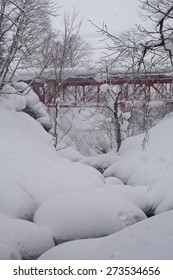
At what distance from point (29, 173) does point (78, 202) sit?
2.82 m

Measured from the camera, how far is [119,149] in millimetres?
19219

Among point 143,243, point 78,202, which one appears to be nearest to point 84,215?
Answer: point 78,202

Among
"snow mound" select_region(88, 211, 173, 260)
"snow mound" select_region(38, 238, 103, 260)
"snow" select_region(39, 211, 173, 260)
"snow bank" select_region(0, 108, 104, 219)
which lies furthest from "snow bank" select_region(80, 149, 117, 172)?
"snow mound" select_region(88, 211, 173, 260)

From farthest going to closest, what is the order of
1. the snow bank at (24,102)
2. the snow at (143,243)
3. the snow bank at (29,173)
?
the snow bank at (24,102) < the snow bank at (29,173) < the snow at (143,243)

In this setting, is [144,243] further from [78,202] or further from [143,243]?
[78,202]

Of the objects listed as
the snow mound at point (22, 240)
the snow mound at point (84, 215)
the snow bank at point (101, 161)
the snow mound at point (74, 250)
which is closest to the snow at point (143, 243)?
the snow mound at point (74, 250)

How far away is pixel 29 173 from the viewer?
1159 cm

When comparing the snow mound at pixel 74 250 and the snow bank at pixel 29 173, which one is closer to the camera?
the snow mound at pixel 74 250

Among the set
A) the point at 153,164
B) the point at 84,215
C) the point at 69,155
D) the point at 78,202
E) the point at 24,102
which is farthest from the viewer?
the point at 24,102

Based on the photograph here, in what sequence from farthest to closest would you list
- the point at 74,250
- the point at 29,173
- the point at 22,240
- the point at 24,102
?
the point at 24,102 → the point at 29,173 → the point at 22,240 → the point at 74,250

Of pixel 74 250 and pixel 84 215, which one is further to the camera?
pixel 84 215

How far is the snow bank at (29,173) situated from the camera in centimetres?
971

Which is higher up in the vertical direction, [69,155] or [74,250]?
[74,250]

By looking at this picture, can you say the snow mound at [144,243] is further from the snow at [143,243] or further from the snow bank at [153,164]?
the snow bank at [153,164]
